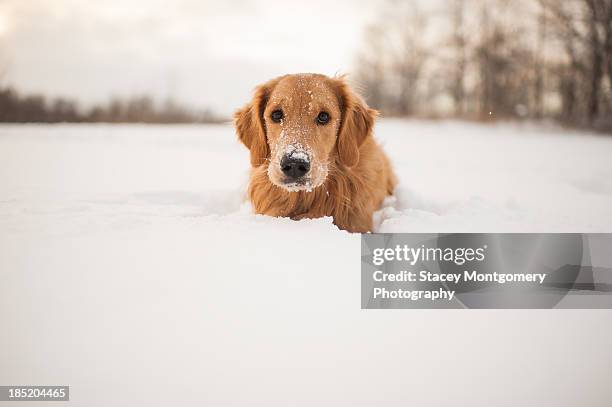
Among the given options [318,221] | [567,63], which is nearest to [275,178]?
[318,221]

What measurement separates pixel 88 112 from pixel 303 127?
8535 mm

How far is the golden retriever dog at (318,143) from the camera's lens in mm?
3027

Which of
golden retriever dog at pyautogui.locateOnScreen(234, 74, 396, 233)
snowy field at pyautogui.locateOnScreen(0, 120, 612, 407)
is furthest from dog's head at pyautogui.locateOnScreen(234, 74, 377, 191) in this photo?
snowy field at pyautogui.locateOnScreen(0, 120, 612, 407)

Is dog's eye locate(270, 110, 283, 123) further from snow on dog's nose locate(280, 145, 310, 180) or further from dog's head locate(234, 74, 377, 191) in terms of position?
snow on dog's nose locate(280, 145, 310, 180)

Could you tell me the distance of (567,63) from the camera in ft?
43.9

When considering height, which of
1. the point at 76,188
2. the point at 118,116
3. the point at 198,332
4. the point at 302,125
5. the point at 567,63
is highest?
the point at 567,63

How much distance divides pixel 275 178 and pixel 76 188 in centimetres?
186

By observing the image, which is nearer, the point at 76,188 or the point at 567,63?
the point at 76,188

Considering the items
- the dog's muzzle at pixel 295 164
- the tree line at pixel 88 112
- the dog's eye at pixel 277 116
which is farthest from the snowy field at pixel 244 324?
the tree line at pixel 88 112

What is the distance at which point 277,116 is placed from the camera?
10.3 ft

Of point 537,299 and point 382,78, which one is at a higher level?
point 382,78

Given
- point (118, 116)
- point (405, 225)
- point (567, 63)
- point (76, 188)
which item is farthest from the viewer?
point (567, 63)

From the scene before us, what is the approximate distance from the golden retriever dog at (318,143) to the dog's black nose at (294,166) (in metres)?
0.14

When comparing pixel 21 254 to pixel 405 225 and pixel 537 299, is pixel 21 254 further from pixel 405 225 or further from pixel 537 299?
pixel 537 299
